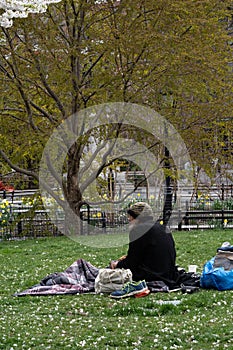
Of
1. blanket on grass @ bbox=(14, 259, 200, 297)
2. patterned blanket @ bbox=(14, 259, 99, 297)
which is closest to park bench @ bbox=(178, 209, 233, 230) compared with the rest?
blanket on grass @ bbox=(14, 259, 200, 297)

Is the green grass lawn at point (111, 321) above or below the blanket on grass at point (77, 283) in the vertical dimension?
below

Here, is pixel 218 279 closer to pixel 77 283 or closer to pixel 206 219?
Result: pixel 77 283

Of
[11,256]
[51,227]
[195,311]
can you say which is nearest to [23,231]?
[51,227]

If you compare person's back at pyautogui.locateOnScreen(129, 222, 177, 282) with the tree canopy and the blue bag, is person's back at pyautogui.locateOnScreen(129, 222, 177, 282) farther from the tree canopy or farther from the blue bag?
the tree canopy

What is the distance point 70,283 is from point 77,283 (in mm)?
96

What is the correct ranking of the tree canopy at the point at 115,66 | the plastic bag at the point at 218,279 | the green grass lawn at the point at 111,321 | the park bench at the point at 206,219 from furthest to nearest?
the park bench at the point at 206,219, the tree canopy at the point at 115,66, the plastic bag at the point at 218,279, the green grass lawn at the point at 111,321

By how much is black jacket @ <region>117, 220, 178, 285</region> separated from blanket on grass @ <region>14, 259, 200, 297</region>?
0.15m

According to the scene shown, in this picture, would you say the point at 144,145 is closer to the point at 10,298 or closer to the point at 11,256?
the point at 11,256

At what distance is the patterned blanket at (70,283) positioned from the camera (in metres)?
7.73

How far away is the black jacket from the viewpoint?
25.7ft

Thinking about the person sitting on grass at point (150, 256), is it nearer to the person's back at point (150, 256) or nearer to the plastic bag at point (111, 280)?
the person's back at point (150, 256)

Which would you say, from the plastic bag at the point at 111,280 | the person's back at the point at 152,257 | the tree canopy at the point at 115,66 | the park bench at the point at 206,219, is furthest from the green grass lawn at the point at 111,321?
the park bench at the point at 206,219

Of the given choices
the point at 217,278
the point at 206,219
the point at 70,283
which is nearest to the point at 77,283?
the point at 70,283

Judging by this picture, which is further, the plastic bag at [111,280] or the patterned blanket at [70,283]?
the patterned blanket at [70,283]
